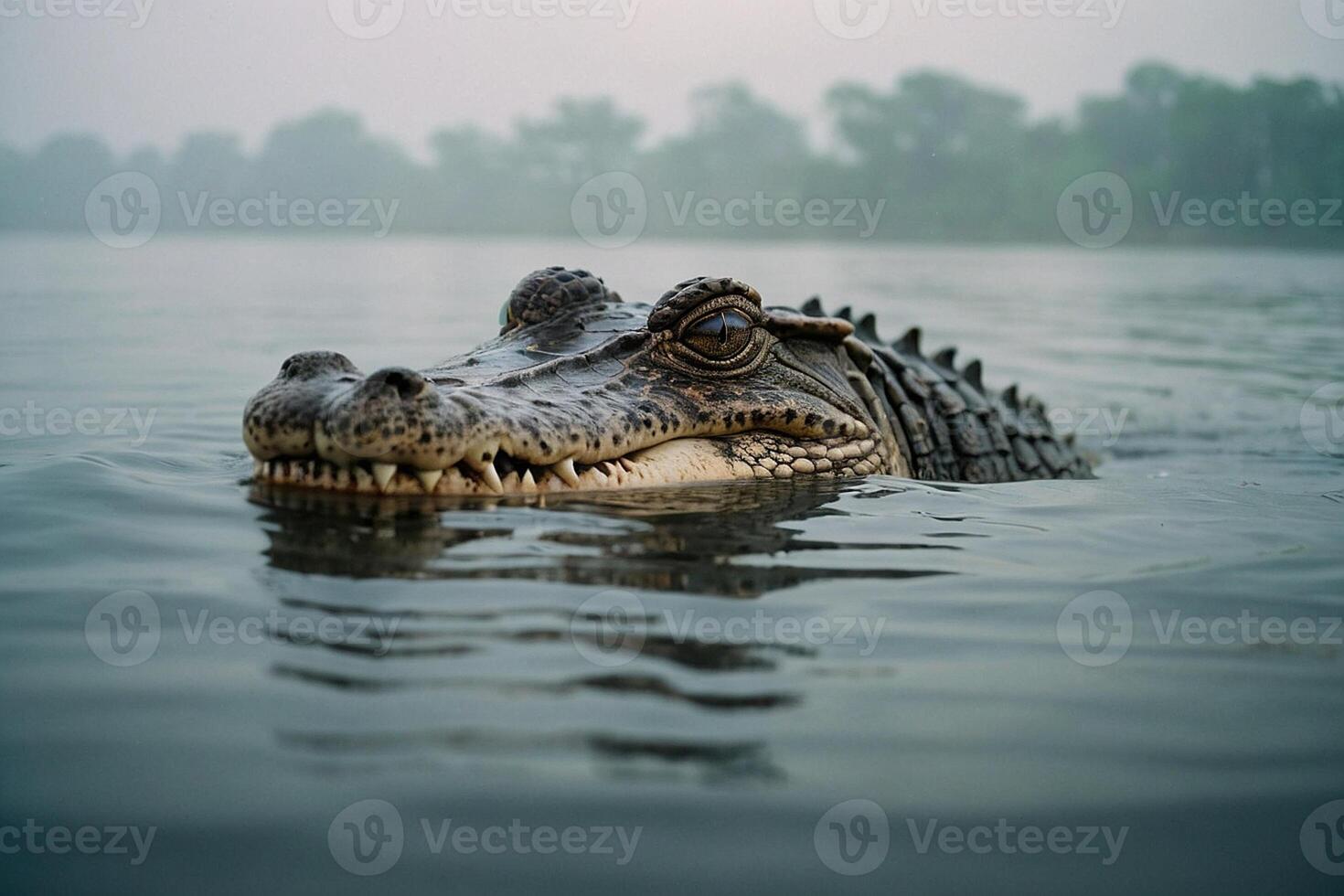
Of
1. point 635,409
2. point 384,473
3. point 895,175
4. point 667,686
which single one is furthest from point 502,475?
point 895,175

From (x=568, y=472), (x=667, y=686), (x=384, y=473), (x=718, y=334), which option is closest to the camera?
(x=667, y=686)

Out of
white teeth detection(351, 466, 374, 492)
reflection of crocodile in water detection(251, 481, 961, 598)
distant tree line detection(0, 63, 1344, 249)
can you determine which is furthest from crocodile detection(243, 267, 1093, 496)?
distant tree line detection(0, 63, 1344, 249)

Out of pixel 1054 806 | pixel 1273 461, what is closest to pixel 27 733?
pixel 1054 806

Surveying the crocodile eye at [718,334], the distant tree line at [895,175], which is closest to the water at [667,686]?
the crocodile eye at [718,334]

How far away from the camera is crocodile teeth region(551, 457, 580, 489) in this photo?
393 cm

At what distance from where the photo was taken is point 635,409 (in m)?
Result: 4.28

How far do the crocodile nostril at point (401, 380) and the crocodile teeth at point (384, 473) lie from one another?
24 centimetres

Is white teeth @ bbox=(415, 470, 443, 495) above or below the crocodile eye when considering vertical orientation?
below

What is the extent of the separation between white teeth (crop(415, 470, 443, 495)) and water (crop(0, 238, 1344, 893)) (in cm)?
11

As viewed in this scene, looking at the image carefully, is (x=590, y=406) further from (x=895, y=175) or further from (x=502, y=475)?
(x=895, y=175)

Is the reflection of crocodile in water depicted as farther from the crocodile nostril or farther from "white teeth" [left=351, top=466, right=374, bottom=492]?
the crocodile nostril

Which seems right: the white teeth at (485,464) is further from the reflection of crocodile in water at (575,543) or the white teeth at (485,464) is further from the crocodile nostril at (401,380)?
the crocodile nostril at (401,380)

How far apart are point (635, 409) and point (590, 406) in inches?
9.0

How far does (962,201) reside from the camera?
5972cm
